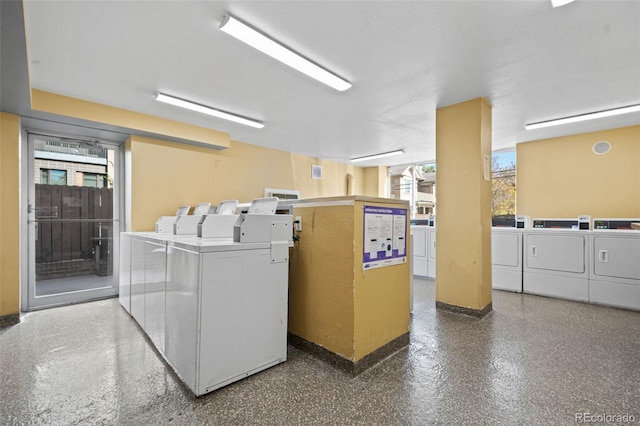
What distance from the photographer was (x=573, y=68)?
9.62ft

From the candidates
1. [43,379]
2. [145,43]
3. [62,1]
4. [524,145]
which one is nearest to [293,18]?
[145,43]

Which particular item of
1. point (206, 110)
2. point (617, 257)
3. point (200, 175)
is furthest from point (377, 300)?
point (617, 257)

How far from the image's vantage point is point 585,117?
13.8 feet

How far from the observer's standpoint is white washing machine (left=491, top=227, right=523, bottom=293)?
4918 millimetres

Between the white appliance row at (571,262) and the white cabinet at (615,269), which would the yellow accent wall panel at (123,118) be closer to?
the white appliance row at (571,262)

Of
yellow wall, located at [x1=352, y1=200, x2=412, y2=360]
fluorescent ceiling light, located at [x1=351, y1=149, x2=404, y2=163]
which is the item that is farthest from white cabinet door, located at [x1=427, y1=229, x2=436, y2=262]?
yellow wall, located at [x1=352, y1=200, x2=412, y2=360]

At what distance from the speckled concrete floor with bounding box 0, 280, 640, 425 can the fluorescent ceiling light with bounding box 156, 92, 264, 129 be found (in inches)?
110

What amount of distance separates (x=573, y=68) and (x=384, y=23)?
2138 millimetres

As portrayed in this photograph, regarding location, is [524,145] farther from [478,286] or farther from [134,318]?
[134,318]

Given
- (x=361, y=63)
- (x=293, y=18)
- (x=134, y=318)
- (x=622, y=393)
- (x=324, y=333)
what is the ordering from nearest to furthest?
(x=622, y=393), (x=293, y=18), (x=324, y=333), (x=361, y=63), (x=134, y=318)

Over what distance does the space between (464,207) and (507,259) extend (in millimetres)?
2034

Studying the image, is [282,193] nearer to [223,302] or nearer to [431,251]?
[431,251]

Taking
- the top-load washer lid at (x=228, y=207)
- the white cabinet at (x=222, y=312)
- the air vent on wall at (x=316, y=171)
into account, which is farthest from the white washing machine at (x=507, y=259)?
the top-load washer lid at (x=228, y=207)

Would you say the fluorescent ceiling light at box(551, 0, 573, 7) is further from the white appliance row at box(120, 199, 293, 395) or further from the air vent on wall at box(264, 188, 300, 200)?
the air vent on wall at box(264, 188, 300, 200)
